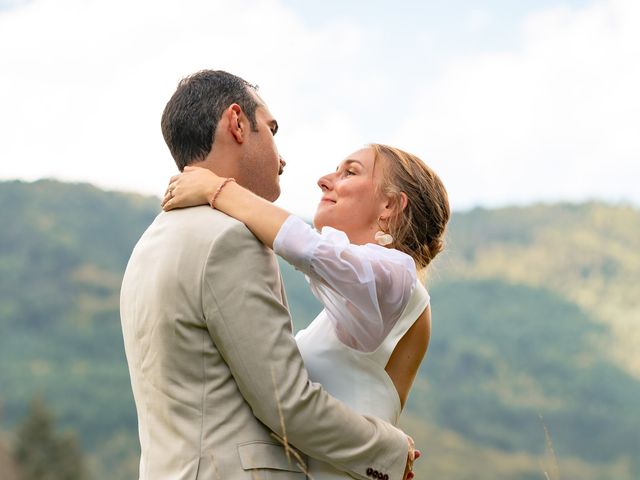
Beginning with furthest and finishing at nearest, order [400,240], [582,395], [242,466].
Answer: [582,395] < [400,240] < [242,466]

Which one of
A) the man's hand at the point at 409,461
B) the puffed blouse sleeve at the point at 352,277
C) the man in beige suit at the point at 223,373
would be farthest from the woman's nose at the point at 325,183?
the man's hand at the point at 409,461

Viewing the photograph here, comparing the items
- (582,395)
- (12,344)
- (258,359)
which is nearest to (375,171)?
(258,359)

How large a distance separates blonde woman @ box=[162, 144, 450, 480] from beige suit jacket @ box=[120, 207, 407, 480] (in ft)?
0.34

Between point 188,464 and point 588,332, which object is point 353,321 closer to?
point 188,464

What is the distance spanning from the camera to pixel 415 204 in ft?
12.2

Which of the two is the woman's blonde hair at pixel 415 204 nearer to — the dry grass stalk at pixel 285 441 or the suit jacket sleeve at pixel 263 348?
the suit jacket sleeve at pixel 263 348

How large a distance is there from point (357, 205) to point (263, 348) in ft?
3.11

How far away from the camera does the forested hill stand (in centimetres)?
8438

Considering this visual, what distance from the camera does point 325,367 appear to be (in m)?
3.35

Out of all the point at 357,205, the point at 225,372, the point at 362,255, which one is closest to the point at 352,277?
the point at 362,255

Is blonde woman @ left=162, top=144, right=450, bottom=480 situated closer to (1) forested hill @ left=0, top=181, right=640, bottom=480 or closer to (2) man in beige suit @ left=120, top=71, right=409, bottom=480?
(2) man in beige suit @ left=120, top=71, right=409, bottom=480

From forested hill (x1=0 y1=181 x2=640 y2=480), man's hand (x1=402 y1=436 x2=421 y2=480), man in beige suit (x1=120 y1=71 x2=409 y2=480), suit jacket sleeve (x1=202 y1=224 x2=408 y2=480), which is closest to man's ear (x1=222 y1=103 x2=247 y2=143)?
man in beige suit (x1=120 y1=71 x2=409 y2=480)

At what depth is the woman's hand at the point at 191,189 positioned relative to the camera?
3.16 meters

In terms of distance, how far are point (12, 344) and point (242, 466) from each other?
89.6m
